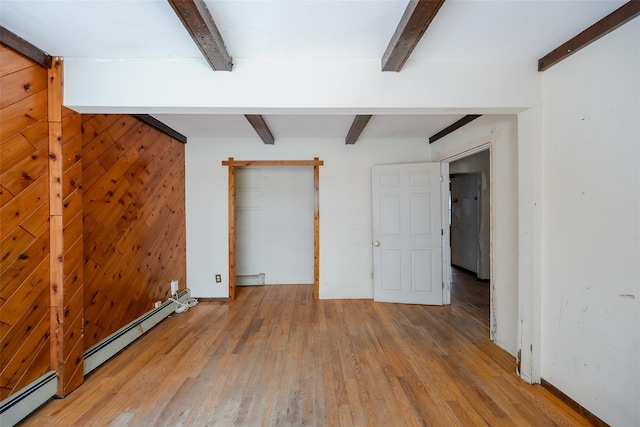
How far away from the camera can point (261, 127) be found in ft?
9.28

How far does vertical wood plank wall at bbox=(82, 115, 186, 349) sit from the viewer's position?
82.8 inches

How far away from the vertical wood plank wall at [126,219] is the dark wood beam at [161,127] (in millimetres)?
57

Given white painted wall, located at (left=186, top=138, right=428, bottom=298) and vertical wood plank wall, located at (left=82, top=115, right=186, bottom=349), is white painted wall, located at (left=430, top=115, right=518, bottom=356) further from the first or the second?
vertical wood plank wall, located at (left=82, top=115, right=186, bottom=349)

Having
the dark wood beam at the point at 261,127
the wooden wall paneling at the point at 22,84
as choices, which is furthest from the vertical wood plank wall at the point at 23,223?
the dark wood beam at the point at 261,127

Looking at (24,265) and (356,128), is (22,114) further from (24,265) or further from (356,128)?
(356,128)

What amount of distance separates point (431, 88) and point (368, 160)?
6.21ft

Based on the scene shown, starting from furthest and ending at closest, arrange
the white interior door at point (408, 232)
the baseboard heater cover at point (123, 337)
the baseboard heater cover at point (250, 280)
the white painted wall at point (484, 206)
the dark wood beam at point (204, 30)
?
the white painted wall at point (484, 206) → the baseboard heater cover at point (250, 280) → the white interior door at point (408, 232) → the baseboard heater cover at point (123, 337) → the dark wood beam at point (204, 30)

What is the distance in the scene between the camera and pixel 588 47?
1533 millimetres

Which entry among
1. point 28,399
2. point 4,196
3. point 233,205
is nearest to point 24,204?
point 4,196

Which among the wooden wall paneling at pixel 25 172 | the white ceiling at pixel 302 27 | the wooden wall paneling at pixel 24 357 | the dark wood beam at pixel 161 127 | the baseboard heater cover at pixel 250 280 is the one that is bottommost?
the baseboard heater cover at pixel 250 280

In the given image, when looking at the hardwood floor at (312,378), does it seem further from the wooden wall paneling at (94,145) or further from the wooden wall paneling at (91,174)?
the wooden wall paneling at (94,145)

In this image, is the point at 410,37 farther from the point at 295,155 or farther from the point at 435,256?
the point at 435,256

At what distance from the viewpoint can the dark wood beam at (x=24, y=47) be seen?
1442 millimetres

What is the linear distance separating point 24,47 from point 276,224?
3335 millimetres
